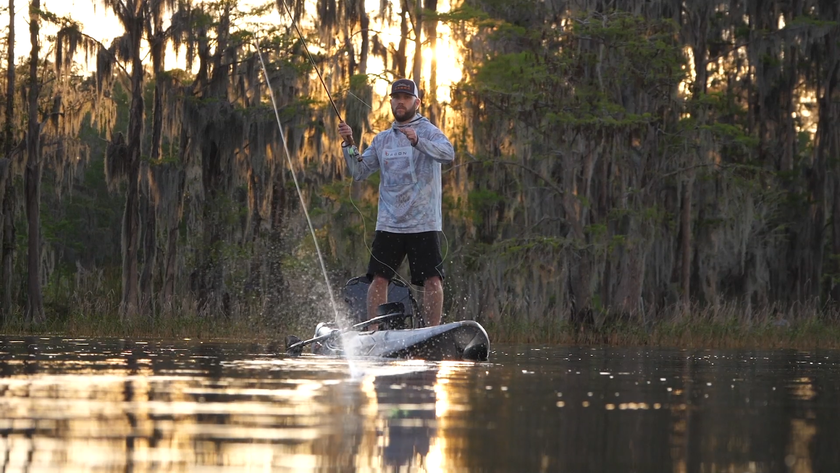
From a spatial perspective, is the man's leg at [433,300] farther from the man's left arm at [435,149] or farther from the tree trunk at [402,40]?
the tree trunk at [402,40]

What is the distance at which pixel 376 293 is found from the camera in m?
11.0

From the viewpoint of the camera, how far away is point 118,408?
4969mm

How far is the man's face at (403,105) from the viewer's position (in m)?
10.7

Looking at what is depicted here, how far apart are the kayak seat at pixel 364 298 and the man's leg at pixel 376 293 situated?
0.08 meters

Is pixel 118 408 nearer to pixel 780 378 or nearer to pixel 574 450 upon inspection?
pixel 574 450

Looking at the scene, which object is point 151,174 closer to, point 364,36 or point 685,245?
point 364,36

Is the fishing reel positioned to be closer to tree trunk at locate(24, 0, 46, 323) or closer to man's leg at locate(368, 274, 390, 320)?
man's leg at locate(368, 274, 390, 320)

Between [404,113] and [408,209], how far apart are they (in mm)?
734

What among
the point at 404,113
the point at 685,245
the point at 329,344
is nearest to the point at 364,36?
the point at 685,245

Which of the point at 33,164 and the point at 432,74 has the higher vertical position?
the point at 432,74

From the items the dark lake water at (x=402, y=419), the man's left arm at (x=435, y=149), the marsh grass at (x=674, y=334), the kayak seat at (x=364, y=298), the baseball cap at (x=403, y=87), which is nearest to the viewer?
the dark lake water at (x=402, y=419)

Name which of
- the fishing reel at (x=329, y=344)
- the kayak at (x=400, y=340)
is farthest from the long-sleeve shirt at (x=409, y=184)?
the fishing reel at (x=329, y=344)

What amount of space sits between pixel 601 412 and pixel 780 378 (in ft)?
10.5

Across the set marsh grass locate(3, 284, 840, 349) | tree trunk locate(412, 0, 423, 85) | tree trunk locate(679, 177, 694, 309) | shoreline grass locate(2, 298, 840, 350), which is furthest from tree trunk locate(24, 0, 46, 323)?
tree trunk locate(679, 177, 694, 309)
